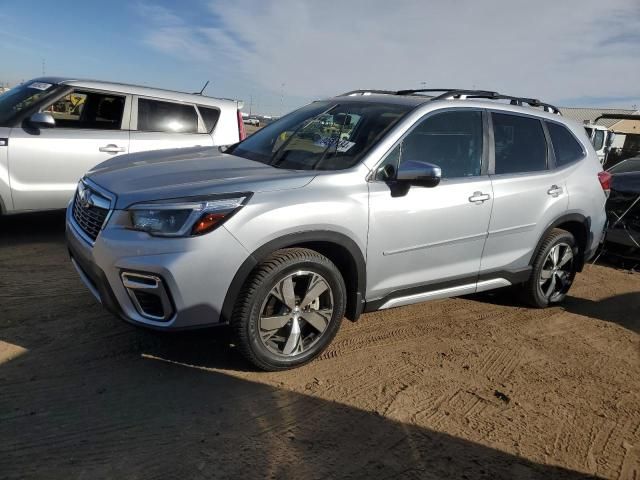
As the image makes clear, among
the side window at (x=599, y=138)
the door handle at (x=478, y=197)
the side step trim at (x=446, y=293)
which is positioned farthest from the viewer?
the side window at (x=599, y=138)

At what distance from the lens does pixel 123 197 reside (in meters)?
2.99

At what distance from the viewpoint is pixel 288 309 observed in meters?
3.19

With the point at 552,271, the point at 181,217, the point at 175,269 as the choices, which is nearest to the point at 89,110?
the point at 181,217

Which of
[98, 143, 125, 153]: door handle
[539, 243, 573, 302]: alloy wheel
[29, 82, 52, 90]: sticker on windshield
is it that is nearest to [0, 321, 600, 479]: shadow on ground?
[539, 243, 573, 302]: alloy wheel

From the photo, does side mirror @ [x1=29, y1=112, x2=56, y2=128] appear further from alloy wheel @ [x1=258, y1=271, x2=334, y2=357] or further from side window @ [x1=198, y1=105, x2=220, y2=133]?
alloy wheel @ [x1=258, y1=271, x2=334, y2=357]

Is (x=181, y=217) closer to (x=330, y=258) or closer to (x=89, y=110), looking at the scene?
(x=330, y=258)

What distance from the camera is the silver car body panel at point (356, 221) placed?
112 inches

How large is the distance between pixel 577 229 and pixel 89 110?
5.41m

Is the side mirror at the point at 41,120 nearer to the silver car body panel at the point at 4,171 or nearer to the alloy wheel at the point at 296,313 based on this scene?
the silver car body panel at the point at 4,171

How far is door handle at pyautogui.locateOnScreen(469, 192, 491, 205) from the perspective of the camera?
384 cm

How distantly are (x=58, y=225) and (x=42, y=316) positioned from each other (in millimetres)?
2958

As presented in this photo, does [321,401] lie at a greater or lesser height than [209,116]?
lesser

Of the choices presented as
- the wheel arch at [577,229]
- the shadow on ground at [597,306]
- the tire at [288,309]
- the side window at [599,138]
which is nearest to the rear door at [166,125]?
the tire at [288,309]

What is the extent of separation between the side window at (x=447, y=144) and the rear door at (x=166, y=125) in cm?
357
